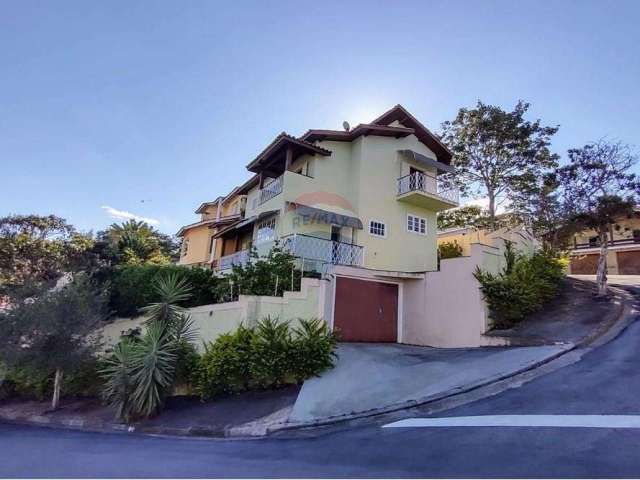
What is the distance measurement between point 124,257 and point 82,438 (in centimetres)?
1870

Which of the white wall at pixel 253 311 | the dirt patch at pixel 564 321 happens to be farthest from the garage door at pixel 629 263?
the white wall at pixel 253 311

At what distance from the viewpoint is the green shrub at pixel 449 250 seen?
73.3ft

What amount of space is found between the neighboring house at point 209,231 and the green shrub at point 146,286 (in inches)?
249

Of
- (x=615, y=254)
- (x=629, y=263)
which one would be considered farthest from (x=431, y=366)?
(x=615, y=254)

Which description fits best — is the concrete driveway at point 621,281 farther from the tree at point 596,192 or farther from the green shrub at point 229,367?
the green shrub at point 229,367

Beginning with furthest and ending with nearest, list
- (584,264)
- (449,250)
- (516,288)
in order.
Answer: (584,264), (449,250), (516,288)

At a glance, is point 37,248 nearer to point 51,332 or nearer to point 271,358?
point 51,332

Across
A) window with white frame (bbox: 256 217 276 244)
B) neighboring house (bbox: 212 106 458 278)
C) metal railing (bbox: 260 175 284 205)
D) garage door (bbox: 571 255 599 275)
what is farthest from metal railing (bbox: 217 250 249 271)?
garage door (bbox: 571 255 599 275)

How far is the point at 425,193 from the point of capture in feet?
63.6

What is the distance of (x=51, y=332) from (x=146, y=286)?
233 inches

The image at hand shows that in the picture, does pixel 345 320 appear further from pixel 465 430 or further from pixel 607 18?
pixel 607 18

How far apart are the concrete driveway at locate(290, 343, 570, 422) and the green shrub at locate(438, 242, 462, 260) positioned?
9.95 m

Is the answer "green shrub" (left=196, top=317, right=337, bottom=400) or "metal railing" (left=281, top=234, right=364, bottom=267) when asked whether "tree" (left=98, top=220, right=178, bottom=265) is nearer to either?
"metal railing" (left=281, top=234, right=364, bottom=267)

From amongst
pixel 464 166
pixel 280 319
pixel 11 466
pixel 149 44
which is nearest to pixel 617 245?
pixel 464 166
